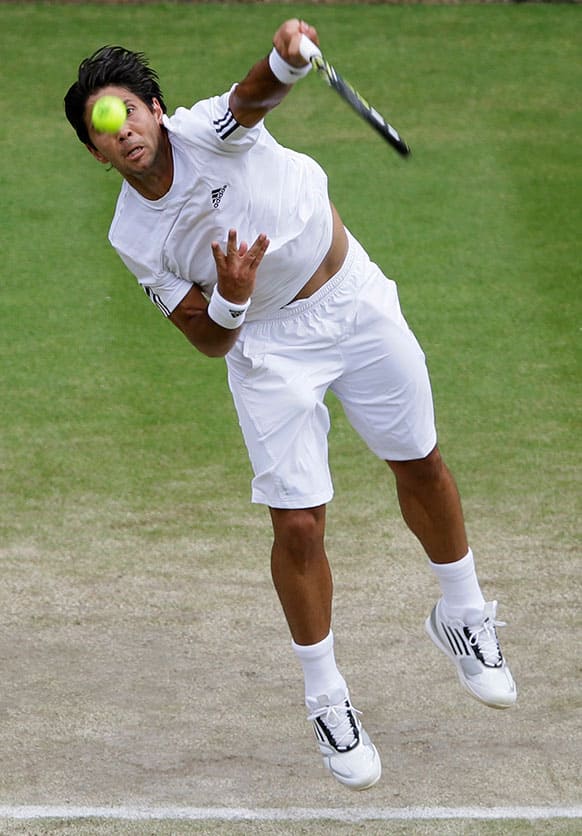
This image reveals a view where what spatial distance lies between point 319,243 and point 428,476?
3.23 feet

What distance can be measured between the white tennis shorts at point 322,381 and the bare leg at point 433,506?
10cm

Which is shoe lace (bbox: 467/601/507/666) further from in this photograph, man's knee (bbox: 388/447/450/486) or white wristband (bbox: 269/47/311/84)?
white wristband (bbox: 269/47/311/84)

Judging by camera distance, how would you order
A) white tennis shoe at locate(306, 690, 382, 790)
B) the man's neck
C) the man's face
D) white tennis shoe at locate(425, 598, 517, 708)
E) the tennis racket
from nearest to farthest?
the tennis racket, the man's face, the man's neck, white tennis shoe at locate(306, 690, 382, 790), white tennis shoe at locate(425, 598, 517, 708)

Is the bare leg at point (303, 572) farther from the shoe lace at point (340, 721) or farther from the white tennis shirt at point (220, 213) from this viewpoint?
the white tennis shirt at point (220, 213)

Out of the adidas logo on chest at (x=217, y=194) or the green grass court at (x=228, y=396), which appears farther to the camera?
the green grass court at (x=228, y=396)

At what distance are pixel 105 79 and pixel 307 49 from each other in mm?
752

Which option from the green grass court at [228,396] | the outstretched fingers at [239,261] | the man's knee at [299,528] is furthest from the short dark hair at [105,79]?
the green grass court at [228,396]

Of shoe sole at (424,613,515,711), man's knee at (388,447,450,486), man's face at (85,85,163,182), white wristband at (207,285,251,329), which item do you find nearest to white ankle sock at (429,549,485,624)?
shoe sole at (424,613,515,711)

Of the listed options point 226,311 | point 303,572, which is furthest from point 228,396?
point 226,311

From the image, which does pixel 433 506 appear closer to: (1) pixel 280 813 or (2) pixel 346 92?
(1) pixel 280 813

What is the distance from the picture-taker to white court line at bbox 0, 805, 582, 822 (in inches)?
209

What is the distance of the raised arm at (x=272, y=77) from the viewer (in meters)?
4.78

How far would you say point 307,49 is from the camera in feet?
15.5

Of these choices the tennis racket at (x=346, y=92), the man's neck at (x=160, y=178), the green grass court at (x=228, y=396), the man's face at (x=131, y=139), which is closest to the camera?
the tennis racket at (x=346, y=92)
